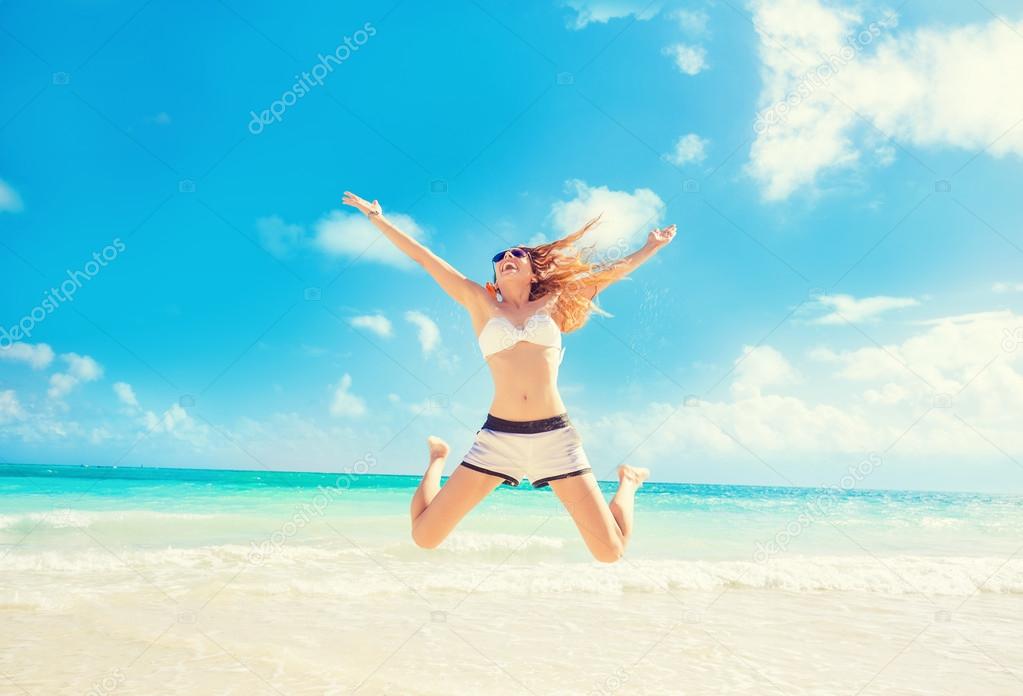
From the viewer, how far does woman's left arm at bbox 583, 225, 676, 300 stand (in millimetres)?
4934

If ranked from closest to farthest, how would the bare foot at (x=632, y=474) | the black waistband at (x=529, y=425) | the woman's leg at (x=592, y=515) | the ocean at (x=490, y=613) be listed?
the woman's leg at (x=592, y=515), the black waistband at (x=529, y=425), the bare foot at (x=632, y=474), the ocean at (x=490, y=613)

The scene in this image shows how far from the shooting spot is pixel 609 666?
19.6ft

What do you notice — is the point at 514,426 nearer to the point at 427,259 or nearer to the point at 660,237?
the point at 427,259

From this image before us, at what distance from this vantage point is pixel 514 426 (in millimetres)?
4531

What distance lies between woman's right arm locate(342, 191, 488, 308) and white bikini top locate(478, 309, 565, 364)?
0.24 m

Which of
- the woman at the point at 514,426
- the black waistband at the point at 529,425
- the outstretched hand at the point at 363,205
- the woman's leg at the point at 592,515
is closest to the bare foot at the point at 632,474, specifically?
the woman at the point at 514,426

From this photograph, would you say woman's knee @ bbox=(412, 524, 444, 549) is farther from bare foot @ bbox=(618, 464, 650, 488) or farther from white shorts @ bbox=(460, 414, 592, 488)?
bare foot @ bbox=(618, 464, 650, 488)

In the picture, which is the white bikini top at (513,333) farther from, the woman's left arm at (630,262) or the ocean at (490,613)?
the ocean at (490,613)

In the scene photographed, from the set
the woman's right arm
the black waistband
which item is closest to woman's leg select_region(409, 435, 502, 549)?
the black waistband

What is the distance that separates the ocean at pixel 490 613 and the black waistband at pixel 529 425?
91.7 inches

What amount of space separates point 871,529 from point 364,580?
45.7 ft

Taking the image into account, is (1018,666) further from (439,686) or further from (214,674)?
(214,674)

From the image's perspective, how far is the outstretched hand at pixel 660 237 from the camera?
16.4ft
